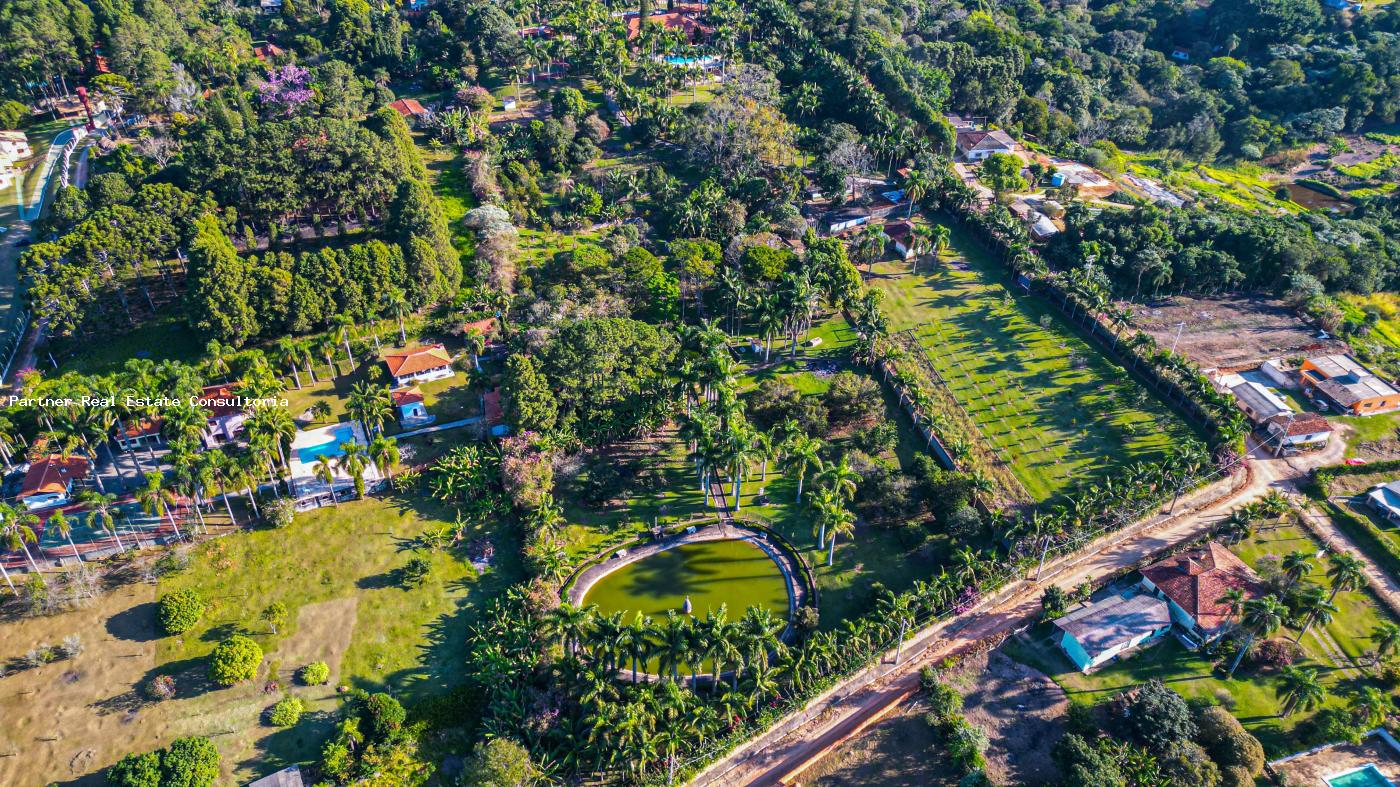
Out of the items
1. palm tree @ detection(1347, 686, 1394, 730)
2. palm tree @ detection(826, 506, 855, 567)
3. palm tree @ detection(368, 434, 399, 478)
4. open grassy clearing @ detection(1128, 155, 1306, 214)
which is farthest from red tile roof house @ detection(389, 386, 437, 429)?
open grassy clearing @ detection(1128, 155, 1306, 214)

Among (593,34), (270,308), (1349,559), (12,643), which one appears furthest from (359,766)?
(593,34)

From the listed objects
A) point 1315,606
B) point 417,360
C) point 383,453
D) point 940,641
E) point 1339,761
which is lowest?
point 1339,761

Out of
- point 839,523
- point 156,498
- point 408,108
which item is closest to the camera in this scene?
point 839,523

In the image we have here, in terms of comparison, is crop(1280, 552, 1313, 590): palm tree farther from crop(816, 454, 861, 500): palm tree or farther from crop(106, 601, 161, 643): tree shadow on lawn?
crop(106, 601, 161, 643): tree shadow on lawn

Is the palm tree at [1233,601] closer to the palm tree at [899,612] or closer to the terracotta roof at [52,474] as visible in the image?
the palm tree at [899,612]

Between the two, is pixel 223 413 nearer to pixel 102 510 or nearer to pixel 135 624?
pixel 102 510

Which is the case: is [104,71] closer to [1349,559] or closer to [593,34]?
[593,34]

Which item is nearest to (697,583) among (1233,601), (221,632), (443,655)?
(443,655)
